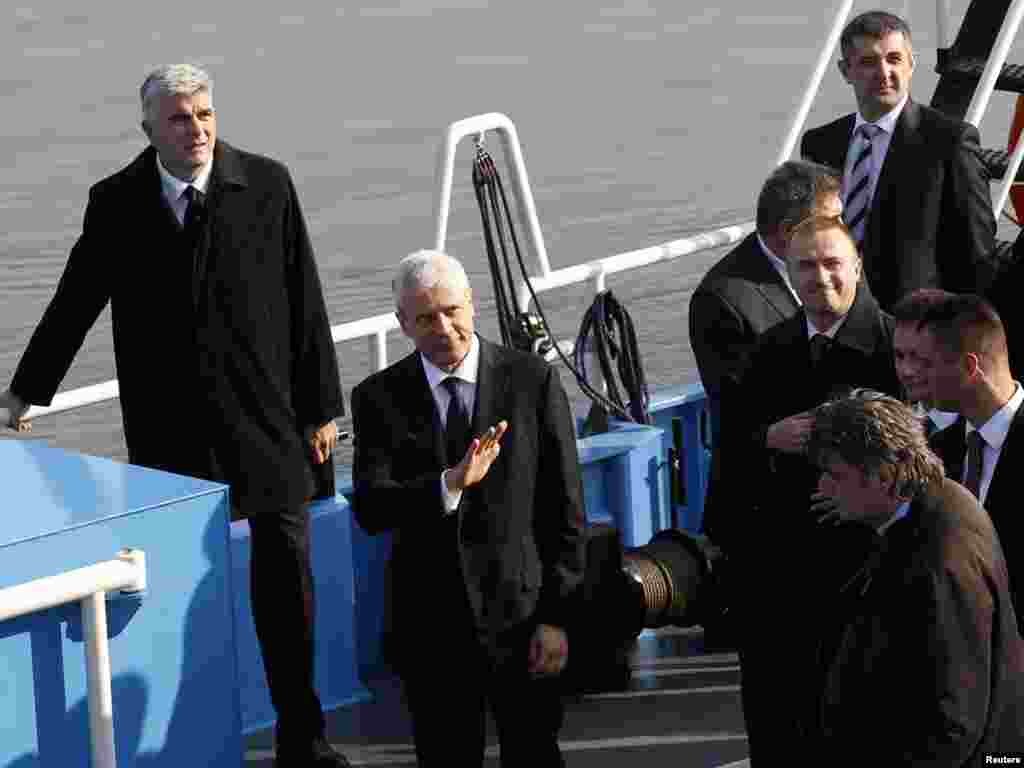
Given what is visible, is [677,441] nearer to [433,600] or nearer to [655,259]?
[655,259]

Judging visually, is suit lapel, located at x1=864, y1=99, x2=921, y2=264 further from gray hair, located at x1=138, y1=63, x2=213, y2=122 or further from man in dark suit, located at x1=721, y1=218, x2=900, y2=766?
gray hair, located at x1=138, y1=63, x2=213, y2=122

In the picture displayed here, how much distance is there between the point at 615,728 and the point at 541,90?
2027cm

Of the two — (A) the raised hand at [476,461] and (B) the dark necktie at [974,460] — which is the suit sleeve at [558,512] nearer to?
(A) the raised hand at [476,461]

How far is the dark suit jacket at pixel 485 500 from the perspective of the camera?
5297 mm

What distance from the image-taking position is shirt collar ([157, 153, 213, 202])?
617cm

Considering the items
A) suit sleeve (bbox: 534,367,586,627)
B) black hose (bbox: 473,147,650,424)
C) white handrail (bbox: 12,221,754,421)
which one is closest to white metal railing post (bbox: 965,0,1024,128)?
white handrail (bbox: 12,221,754,421)

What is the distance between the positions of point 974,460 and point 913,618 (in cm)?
94

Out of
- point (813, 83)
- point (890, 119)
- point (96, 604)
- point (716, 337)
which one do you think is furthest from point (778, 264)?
point (813, 83)

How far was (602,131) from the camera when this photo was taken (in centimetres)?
2452

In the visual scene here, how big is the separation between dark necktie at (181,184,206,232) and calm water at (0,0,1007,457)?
8314 mm

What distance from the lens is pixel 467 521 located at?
531 centimetres

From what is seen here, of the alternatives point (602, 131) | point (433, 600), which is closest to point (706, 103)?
point (602, 131)

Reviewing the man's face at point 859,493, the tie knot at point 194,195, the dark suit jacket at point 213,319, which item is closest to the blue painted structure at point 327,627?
the dark suit jacket at point 213,319

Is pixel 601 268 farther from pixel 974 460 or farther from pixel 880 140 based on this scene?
pixel 974 460
